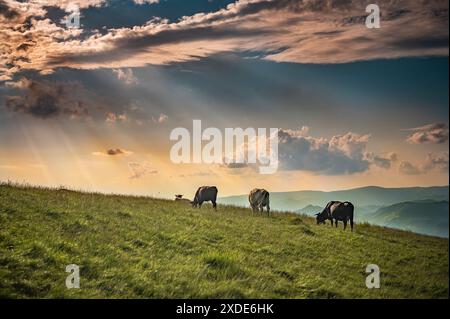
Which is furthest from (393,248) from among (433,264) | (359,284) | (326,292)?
(326,292)

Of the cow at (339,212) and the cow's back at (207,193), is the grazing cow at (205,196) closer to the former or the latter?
the cow's back at (207,193)

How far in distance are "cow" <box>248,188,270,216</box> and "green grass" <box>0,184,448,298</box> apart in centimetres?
934

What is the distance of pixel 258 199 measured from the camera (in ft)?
109

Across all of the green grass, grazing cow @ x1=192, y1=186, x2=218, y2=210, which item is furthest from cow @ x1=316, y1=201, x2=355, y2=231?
grazing cow @ x1=192, y1=186, x2=218, y2=210

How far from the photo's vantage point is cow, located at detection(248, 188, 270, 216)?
32406 mm

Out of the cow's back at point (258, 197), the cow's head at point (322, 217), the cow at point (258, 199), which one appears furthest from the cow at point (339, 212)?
the cow's back at point (258, 197)

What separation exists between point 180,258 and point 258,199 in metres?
19.8

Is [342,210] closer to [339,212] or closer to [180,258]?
[339,212]

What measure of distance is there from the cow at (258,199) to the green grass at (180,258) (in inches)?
368

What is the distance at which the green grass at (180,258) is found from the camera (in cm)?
1121

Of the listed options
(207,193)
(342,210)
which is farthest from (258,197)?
(342,210)

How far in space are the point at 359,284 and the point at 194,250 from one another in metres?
5.76
